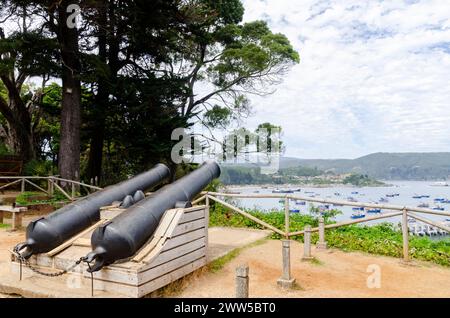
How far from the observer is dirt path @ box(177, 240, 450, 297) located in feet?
16.1

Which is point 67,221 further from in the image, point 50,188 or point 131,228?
point 50,188

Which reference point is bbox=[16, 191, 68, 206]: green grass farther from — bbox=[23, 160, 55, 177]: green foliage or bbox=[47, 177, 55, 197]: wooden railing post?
bbox=[23, 160, 55, 177]: green foliage

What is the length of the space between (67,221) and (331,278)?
3684 millimetres

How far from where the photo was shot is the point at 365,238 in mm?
8336

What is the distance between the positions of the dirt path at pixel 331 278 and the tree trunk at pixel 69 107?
29.5 feet

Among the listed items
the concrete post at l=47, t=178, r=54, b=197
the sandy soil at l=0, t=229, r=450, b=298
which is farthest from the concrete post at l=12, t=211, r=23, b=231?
→ the concrete post at l=47, t=178, r=54, b=197

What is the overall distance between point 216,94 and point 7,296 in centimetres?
1564

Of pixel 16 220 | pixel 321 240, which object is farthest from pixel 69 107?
pixel 321 240

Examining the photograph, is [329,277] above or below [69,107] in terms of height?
below

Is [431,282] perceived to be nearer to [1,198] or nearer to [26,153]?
[1,198]

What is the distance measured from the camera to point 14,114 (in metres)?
17.3

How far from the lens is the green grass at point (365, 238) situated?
7039 millimetres

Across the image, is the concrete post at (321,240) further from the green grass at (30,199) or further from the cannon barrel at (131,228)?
the green grass at (30,199)

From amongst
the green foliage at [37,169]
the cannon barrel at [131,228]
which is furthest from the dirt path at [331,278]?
the green foliage at [37,169]
